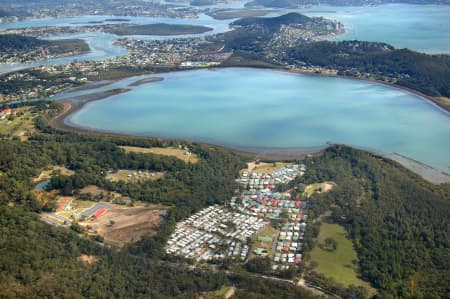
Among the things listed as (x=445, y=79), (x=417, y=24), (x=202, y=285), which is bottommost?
(x=202, y=285)

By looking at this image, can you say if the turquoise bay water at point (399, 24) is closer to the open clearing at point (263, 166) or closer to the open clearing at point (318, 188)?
the open clearing at point (263, 166)

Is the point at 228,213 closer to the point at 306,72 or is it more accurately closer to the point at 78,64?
the point at 306,72

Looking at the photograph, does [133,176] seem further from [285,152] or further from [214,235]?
[285,152]

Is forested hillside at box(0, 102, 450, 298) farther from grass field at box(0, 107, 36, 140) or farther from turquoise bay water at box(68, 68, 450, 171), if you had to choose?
grass field at box(0, 107, 36, 140)

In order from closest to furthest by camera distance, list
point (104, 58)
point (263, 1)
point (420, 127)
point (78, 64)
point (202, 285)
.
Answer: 1. point (202, 285)
2. point (420, 127)
3. point (78, 64)
4. point (104, 58)
5. point (263, 1)

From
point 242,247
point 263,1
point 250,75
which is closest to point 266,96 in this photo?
point 250,75
